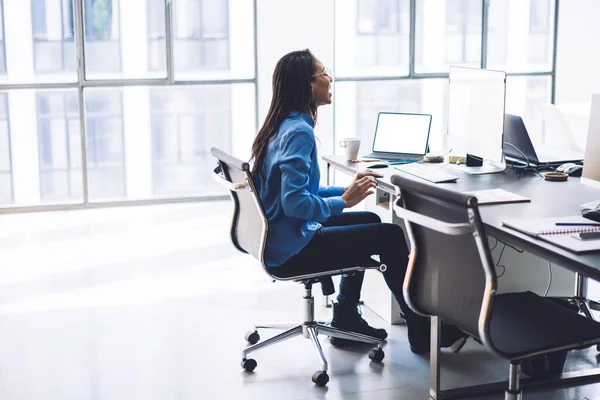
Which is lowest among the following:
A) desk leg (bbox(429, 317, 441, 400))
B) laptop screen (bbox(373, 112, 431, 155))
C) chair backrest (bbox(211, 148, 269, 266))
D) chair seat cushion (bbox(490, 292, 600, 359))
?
desk leg (bbox(429, 317, 441, 400))

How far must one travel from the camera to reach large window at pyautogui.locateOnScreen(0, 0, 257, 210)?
239 inches

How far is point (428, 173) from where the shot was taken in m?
3.50

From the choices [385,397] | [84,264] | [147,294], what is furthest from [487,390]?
[84,264]

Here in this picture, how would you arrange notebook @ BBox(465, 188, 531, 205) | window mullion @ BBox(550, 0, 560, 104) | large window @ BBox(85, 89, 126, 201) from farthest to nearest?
window mullion @ BBox(550, 0, 560, 104)
large window @ BBox(85, 89, 126, 201)
notebook @ BBox(465, 188, 531, 205)

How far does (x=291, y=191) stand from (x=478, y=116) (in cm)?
107

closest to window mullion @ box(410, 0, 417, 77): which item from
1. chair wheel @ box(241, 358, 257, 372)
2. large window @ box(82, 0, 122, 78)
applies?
large window @ box(82, 0, 122, 78)

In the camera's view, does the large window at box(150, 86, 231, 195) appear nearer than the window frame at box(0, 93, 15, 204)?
No

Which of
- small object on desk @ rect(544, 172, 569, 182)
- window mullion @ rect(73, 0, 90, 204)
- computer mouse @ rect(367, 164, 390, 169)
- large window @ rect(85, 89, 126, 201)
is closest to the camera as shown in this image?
small object on desk @ rect(544, 172, 569, 182)

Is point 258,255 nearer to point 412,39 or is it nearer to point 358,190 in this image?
point 358,190

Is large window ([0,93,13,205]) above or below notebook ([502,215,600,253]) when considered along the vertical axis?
below

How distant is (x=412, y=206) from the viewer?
255 cm

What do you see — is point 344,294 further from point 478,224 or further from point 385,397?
point 478,224

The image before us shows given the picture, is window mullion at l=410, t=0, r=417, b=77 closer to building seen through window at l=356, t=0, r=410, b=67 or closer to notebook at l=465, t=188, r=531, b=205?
building seen through window at l=356, t=0, r=410, b=67

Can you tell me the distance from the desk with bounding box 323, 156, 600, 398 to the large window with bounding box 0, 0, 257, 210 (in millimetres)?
2900
